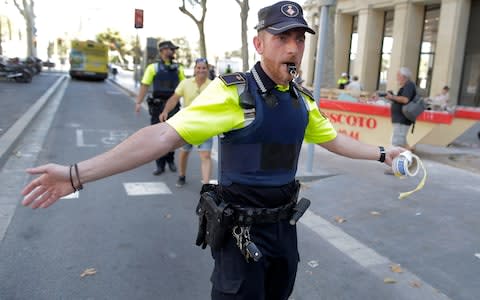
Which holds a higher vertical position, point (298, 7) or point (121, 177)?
point (298, 7)

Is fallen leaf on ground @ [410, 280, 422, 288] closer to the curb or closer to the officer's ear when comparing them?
the officer's ear

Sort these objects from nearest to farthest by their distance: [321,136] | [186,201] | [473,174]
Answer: [321,136], [186,201], [473,174]

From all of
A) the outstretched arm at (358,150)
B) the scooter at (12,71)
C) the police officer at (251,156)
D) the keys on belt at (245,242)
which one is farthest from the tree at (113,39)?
the keys on belt at (245,242)

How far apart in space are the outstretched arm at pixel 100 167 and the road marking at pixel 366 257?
2.61 metres

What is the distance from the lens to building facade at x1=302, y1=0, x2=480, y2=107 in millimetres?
18812

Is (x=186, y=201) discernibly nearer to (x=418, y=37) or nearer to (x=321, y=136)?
(x=321, y=136)

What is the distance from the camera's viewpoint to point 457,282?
368cm

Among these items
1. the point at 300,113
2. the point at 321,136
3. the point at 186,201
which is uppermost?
the point at 300,113

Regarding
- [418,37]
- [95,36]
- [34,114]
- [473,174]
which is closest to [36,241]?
[473,174]

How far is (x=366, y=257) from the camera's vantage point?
416 cm

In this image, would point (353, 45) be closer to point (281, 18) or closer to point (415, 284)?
point (415, 284)

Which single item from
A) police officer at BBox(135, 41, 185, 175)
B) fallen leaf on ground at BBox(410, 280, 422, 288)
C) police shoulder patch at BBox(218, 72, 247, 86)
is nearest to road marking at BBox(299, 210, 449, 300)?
fallen leaf on ground at BBox(410, 280, 422, 288)

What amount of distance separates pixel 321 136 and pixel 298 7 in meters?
0.70

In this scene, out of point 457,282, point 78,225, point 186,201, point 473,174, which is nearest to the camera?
point 457,282
